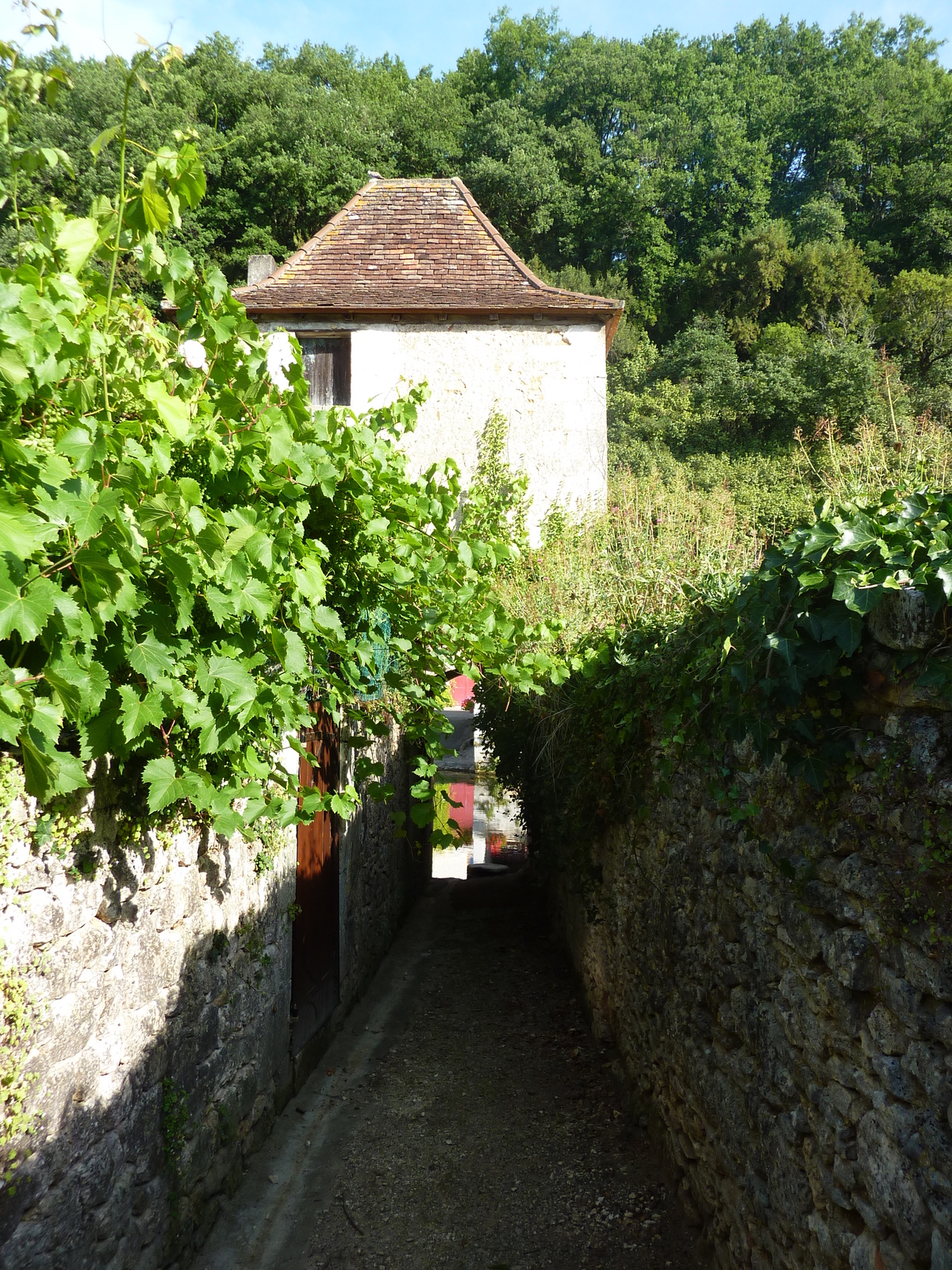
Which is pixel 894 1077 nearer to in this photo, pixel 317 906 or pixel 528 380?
pixel 317 906

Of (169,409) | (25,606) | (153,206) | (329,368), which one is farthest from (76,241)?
(329,368)

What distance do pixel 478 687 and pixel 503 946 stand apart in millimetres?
2666

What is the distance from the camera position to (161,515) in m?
2.32

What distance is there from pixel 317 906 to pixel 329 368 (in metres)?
7.97

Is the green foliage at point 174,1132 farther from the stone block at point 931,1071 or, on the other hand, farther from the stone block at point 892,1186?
the stone block at point 931,1071

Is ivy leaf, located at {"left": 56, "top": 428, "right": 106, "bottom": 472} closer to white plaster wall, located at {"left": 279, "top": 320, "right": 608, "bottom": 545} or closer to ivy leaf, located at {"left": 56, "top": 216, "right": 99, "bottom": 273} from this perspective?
ivy leaf, located at {"left": 56, "top": 216, "right": 99, "bottom": 273}

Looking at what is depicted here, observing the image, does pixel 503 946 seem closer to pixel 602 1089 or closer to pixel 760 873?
pixel 602 1089

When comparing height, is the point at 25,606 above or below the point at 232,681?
above

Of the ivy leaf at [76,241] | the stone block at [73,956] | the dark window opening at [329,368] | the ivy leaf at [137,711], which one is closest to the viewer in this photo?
the ivy leaf at [76,241]

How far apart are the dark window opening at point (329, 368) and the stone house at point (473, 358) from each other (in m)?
0.01

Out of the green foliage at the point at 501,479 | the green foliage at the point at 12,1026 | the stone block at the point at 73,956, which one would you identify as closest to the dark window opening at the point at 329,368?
the green foliage at the point at 501,479

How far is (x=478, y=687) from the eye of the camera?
9.38 meters

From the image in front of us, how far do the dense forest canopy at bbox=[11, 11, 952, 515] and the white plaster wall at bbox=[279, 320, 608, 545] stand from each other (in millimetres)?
8731

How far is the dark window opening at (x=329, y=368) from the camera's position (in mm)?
11625
